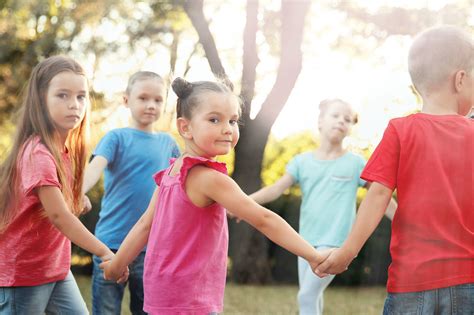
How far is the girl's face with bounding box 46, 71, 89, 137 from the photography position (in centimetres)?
358

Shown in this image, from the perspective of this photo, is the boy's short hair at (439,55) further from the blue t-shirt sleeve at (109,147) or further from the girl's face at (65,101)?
the blue t-shirt sleeve at (109,147)

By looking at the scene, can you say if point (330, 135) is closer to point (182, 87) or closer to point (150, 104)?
point (150, 104)

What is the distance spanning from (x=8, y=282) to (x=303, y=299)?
7.60ft

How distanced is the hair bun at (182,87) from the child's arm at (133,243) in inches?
17.0

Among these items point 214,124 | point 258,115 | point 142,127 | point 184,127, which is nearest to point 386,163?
point 214,124

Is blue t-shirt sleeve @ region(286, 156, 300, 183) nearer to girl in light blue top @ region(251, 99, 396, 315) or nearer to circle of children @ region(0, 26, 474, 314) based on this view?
girl in light blue top @ region(251, 99, 396, 315)

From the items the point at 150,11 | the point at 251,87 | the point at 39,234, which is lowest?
the point at 39,234

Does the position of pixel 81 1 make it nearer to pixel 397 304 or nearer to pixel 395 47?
pixel 395 47

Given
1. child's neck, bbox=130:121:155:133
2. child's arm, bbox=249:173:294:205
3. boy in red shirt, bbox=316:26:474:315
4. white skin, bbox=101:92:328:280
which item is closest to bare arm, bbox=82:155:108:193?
child's neck, bbox=130:121:155:133

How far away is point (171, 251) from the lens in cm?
297

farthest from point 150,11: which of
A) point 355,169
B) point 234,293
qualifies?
point 355,169

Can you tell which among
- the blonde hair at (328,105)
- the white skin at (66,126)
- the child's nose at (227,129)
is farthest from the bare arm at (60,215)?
the blonde hair at (328,105)

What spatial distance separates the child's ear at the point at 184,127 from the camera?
3.11 m

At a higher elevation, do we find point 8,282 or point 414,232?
point 414,232
